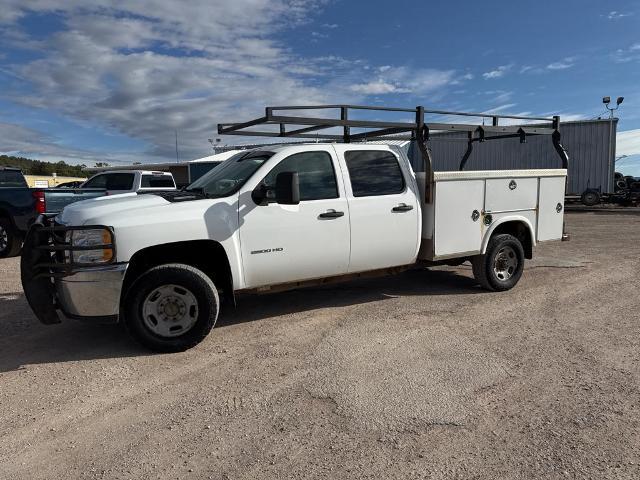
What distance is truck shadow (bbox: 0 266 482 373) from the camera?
4484mm

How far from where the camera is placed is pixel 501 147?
2419 cm

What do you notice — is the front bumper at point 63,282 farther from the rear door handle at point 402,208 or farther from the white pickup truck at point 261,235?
the rear door handle at point 402,208

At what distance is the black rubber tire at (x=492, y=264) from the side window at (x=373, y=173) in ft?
5.52

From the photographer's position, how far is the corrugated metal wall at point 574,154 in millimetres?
22047

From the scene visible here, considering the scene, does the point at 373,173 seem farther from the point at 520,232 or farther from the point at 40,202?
the point at 40,202

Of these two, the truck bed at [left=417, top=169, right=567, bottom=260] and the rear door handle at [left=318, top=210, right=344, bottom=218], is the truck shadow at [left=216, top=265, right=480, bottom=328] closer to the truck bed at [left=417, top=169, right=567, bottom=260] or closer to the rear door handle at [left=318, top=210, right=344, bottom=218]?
the truck bed at [left=417, top=169, right=567, bottom=260]

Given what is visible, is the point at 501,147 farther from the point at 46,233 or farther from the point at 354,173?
the point at 46,233

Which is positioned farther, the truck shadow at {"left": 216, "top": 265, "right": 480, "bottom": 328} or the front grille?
the truck shadow at {"left": 216, "top": 265, "right": 480, "bottom": 328}

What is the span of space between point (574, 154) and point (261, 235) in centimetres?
2251

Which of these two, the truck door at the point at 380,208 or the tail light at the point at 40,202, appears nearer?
the truck door at the point at 380,208

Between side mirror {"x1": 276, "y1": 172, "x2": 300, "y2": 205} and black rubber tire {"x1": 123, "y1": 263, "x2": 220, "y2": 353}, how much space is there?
1069 millimetres

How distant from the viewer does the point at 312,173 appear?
5227mm

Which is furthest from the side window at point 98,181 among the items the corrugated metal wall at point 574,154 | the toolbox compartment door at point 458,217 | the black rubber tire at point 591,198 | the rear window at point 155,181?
the black rubber tire at point 591,198

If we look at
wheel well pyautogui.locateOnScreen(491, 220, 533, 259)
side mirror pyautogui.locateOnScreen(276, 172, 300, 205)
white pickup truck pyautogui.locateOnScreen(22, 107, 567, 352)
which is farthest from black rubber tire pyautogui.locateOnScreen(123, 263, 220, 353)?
wheel well pyautogui.locateOnScreen(491, 220, 533, 259)
